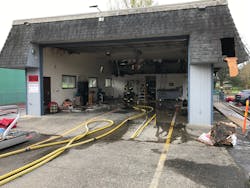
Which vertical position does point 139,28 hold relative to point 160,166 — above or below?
above

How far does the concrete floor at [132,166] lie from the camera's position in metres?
3.74

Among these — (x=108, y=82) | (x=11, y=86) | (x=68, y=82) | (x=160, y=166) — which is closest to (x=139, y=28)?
(x=160, y=166)

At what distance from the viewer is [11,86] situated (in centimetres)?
1762

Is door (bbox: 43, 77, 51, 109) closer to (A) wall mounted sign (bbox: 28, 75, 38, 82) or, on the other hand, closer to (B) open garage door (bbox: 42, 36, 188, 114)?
(B) open garage door (bbox: 42, 36, 188, 114)

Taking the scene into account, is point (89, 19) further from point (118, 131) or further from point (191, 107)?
point (191, 107)

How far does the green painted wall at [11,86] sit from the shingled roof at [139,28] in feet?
25.5

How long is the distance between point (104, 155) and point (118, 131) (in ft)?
8.26

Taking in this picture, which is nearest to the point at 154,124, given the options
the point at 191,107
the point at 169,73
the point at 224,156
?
the point at 191,107

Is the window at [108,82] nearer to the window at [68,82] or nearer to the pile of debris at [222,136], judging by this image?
the window at [68,82]

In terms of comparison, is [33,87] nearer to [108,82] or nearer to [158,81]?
[108,82]

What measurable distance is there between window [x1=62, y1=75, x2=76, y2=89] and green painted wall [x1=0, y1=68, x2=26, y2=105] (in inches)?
253

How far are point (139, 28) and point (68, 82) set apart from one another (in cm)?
736

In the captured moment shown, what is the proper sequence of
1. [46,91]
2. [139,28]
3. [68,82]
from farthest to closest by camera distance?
[68,82], [46,91], [139,28]

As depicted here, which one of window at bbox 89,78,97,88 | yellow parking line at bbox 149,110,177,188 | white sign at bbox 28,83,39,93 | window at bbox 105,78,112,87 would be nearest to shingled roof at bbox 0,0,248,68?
white sign at bbox 28,83,39,93
